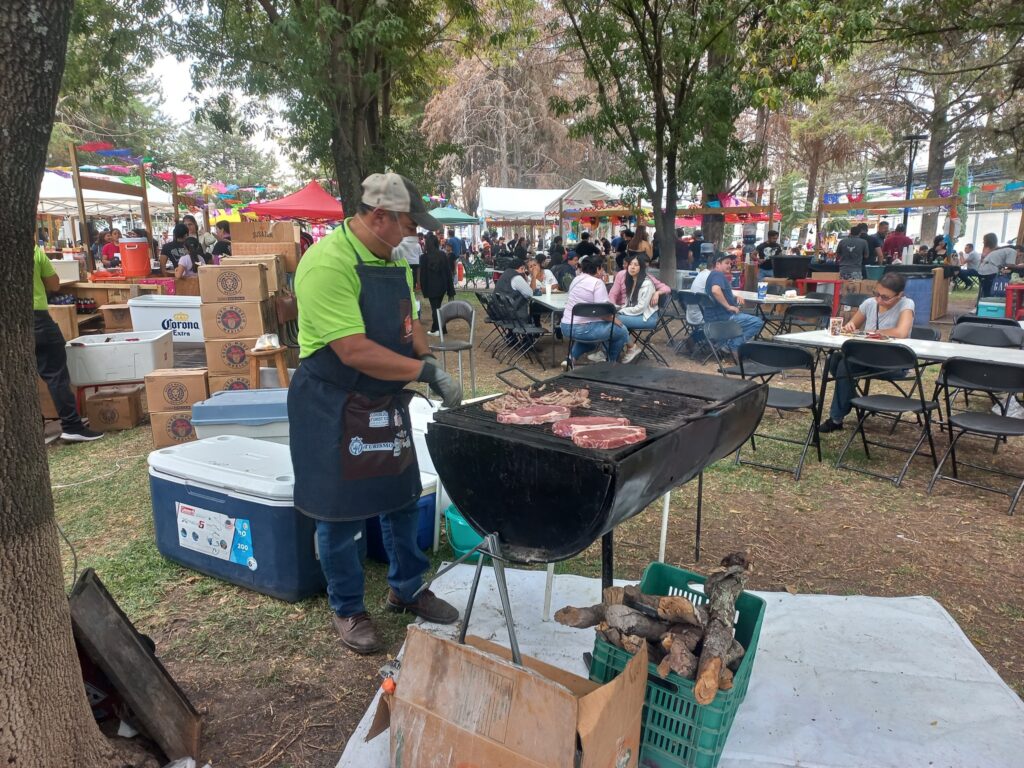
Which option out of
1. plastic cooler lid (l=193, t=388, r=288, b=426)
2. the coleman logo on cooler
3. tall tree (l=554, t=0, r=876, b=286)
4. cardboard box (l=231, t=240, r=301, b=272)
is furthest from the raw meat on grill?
tall tree (l=554, t=0, r=876, b=286)

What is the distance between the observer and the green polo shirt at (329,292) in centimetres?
240

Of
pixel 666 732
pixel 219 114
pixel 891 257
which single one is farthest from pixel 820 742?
pixel 891 257

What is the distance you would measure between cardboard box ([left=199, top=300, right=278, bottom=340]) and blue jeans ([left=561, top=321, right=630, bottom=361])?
3480mm

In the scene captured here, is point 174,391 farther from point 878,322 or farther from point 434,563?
point 878,322

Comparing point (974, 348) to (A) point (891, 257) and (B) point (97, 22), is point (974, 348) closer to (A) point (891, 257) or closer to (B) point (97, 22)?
(B) point (97, 22)

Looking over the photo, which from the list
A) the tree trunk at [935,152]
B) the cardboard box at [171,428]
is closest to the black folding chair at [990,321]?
the cardboard box at [171,428]

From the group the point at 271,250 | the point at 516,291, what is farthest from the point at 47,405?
the point at 516,291

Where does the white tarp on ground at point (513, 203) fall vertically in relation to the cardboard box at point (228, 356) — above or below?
above

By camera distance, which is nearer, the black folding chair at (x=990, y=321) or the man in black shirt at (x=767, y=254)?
the black folding chair at (x=990, y=321)

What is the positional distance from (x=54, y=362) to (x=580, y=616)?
540cm

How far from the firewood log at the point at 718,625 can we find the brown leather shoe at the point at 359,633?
54.4 inches

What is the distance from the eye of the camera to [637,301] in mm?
8891

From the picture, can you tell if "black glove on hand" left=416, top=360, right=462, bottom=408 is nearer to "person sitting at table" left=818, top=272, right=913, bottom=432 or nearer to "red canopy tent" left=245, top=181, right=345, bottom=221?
"person sitting at table" left=818, top=272, right=913, bottom=432

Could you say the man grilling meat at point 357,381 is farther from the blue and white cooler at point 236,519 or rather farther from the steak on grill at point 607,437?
the steak on grill at point 607,437
